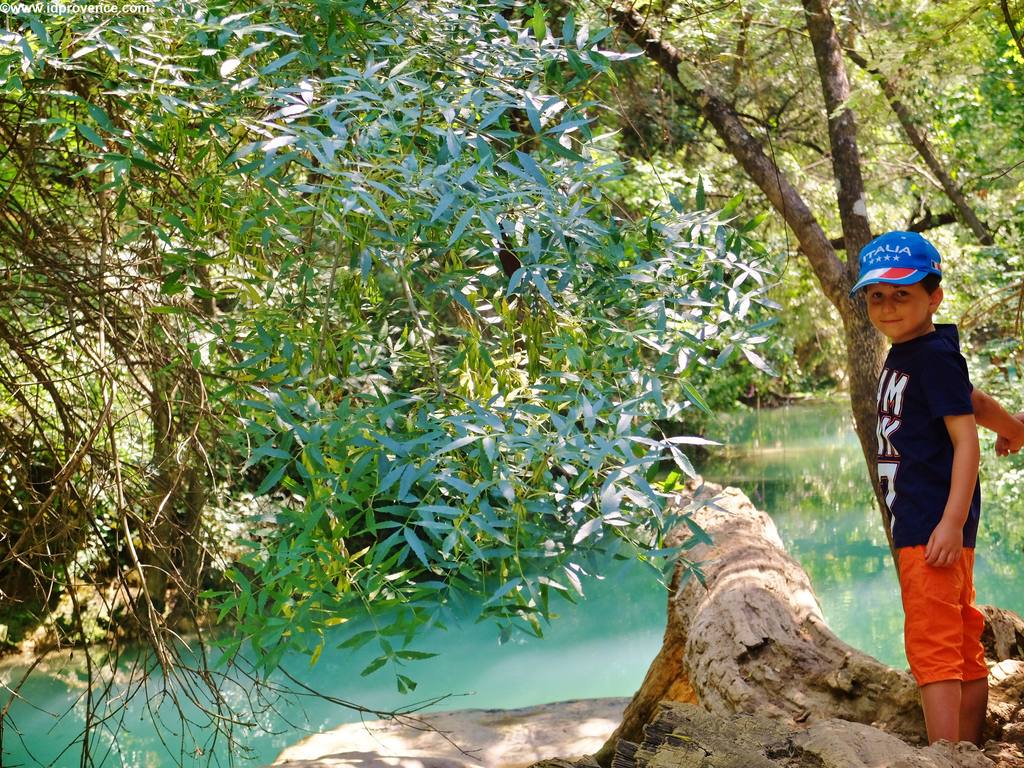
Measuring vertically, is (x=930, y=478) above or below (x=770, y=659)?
above

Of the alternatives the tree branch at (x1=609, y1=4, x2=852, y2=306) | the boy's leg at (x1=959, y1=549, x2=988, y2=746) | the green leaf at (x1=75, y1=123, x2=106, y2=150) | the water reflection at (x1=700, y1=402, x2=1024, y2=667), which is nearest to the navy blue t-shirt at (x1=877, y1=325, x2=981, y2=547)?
the boy's leg at (x1=959, y1=549, x2=988, y2=746)

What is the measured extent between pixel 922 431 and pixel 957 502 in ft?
0.69

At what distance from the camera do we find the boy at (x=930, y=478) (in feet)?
7.40

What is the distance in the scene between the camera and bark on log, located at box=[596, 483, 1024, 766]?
2.47 meters

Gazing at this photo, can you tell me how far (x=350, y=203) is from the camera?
67.8 inches

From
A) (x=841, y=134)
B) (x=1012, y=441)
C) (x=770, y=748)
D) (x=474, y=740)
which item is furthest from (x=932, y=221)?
(x=770, y=748)

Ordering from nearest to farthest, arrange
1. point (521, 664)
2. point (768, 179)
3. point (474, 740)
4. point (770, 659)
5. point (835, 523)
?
point (770, 659) → point (768, 179) → point (474, 740) → point (521, 664) → point (835, 523)

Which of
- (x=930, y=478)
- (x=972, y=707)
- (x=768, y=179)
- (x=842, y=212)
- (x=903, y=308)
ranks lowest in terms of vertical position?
(x=972, y=707)

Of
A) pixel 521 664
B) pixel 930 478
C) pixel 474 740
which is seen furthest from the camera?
pixel 521 664

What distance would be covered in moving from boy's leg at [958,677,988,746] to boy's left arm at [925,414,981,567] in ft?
1.02

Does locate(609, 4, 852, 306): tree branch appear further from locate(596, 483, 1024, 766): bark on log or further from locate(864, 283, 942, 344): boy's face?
locate(864, 283, 942, 344): boy's face

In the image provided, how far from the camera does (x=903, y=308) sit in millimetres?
2416

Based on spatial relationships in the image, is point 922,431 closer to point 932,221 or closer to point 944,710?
point 944,710

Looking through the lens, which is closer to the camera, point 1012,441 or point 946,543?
point 946,543
